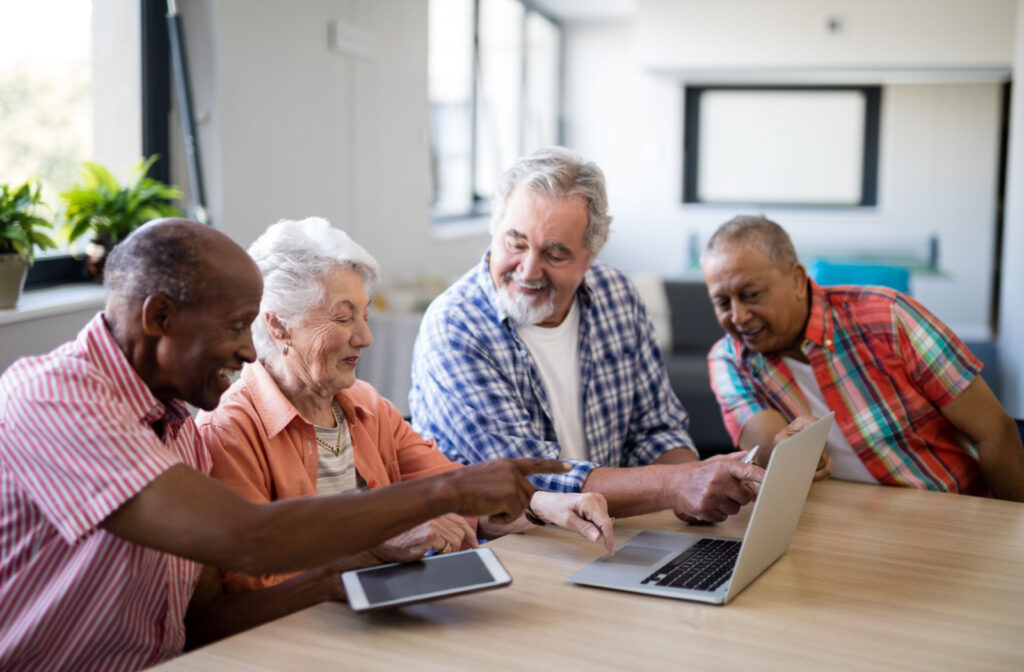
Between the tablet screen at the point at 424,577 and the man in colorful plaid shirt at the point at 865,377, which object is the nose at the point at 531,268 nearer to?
the man in colorful plaid shirt at the point at 865,377

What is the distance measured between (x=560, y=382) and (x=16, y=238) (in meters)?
1.44

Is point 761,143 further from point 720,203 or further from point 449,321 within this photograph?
point 449,321

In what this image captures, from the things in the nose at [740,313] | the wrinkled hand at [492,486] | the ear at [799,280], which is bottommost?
the wrinkled hand at [492,486]

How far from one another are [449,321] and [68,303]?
4.37 ft

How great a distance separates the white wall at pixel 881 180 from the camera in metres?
6.81

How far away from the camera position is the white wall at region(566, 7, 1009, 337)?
22.4 ft

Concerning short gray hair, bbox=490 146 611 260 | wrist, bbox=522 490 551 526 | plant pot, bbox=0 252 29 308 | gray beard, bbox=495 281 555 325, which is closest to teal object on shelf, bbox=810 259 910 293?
short gray hair, bbox=490 146 611 260

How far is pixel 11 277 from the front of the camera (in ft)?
8.16

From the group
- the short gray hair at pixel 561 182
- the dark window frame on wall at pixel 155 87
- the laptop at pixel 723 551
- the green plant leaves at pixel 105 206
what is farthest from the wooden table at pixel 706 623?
the dark window frame on wall at pixel 155 87

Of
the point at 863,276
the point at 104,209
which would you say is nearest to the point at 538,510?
the point at 104,209

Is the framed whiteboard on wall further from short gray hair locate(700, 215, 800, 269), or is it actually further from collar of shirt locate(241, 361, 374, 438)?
collar of shirt locate(241, 361, 374, 438)

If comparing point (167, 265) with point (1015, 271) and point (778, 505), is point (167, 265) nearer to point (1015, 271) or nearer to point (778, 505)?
point (778, 505)

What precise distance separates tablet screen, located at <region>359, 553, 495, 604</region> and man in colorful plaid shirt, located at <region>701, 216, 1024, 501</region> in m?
0.92

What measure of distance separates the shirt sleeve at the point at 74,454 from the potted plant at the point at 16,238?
1.54 m
